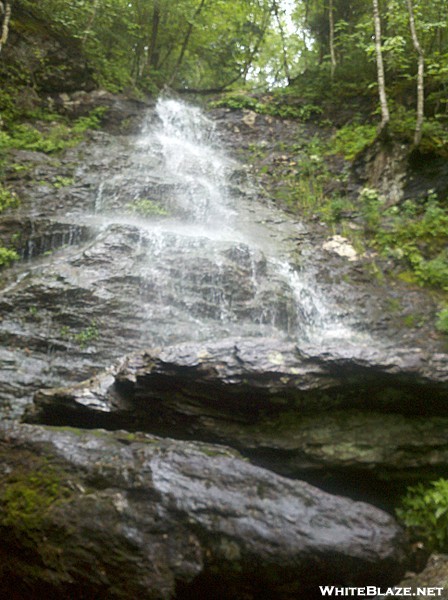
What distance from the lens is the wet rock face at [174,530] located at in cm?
289

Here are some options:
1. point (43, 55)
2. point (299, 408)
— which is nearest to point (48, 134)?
point (43, 55)

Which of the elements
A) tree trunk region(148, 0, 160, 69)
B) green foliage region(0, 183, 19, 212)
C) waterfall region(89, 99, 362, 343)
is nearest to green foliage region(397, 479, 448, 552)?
waterfall region(89, 99, 362, 343)

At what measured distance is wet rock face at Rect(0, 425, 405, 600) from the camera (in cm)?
289

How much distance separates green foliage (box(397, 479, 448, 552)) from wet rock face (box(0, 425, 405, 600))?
65cm

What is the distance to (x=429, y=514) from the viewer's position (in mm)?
3914

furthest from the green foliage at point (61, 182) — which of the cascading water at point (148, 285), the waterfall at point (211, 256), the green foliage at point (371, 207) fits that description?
the green foliage at point (371, 207)

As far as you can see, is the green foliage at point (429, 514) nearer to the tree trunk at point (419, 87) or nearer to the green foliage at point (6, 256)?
the green foliage at point (6, 256)

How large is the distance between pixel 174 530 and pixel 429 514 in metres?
2.52

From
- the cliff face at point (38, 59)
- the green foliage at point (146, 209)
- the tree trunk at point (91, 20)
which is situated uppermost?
the tree trunk at point (91, 20)

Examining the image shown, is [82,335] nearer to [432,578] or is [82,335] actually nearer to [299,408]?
[299,408]

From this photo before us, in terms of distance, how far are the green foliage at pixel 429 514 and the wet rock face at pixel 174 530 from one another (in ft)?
2.13

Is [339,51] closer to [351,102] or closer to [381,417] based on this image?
[351,102]

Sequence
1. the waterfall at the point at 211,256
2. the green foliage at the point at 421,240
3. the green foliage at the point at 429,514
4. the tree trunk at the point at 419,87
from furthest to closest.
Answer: the tree trunk at the point at 419,87 → the green foliage at the point at 421,240 → the waterfall at the point at 211,256 → the green foliage at the point at 429,514

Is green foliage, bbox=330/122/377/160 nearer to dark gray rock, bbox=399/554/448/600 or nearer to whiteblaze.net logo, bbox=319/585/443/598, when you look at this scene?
dark gray rock, bbox=399/554/448/600
